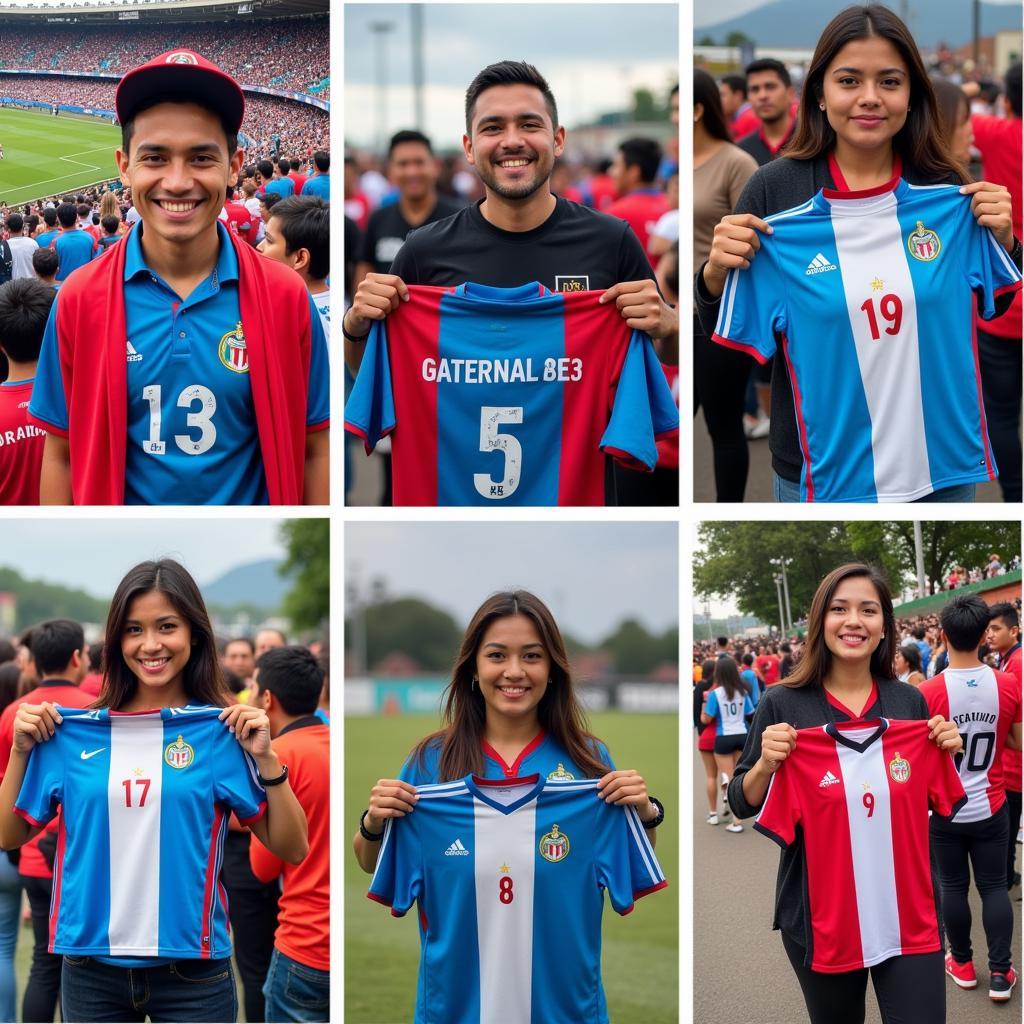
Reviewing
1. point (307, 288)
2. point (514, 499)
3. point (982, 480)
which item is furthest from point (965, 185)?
point (307, 288)

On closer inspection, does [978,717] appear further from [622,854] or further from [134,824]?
[134,824]

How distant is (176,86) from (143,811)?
2.18 meters

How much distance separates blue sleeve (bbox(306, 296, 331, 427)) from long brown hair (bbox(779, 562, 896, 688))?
1688mm

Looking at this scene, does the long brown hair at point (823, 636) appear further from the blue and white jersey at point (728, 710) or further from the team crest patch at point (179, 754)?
the team crest patch at point (179, 754)

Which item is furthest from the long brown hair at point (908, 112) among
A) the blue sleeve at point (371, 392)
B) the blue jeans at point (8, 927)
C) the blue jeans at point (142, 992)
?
the blue jeans at point (8, 927)

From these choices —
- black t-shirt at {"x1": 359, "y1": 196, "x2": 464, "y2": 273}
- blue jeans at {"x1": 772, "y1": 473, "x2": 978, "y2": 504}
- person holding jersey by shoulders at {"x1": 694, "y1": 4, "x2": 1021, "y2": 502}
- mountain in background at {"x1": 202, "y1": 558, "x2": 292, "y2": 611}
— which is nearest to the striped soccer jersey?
blue jeans at {"x1": 772, "y1": 473, "x2": 978, "y2": 504}

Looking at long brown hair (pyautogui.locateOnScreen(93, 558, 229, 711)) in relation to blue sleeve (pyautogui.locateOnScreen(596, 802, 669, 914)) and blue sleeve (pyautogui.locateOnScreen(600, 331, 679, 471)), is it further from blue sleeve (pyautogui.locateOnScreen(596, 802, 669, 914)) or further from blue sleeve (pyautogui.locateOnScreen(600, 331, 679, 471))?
blue sleeve (pyautogui.locateOnScreen(600, 331, 679, 471))

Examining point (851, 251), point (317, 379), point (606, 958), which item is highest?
point (851, 251)

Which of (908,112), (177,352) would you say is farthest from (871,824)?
(177,352)

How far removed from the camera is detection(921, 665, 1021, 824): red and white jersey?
4.50 meters

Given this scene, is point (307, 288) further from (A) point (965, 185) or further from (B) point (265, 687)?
(A) point (965, 185)

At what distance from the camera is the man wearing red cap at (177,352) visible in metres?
3.98

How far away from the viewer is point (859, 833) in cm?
404

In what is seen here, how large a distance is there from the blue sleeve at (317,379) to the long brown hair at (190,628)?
27.0 inches
